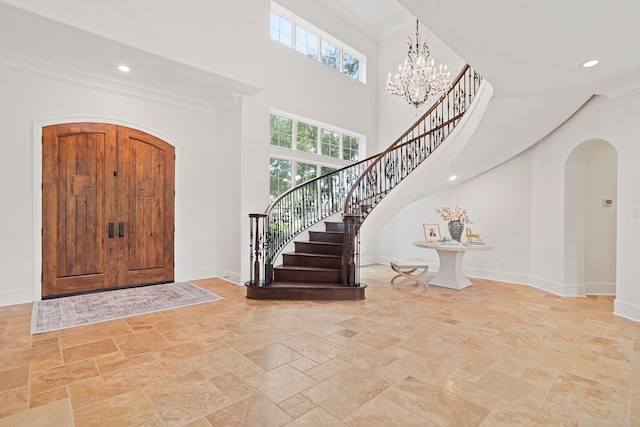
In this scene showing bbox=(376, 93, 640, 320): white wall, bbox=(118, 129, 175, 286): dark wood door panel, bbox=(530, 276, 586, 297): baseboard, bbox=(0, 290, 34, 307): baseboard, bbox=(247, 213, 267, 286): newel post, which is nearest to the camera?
bbox=(376, 93, 640, 320): white wall

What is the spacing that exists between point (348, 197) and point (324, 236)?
0.96 meters

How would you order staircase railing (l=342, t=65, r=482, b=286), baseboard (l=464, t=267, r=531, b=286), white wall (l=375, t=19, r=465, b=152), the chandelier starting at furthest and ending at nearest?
white wall (l=375, t=19, r=465, b=152) < baseboard (l=464, t=267, r=531, b=286) < the chandelier < staircase railing (l=342, t=65, r=482, b=286)

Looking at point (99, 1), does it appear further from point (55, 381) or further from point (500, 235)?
point (500, 235)

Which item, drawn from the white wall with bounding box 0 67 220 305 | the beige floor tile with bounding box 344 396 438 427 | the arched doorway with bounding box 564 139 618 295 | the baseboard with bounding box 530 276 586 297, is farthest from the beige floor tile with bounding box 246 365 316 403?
the arched doorway with bounding box 564 139 618 295

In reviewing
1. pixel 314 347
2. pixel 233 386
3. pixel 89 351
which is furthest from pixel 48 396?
pixel 314 347

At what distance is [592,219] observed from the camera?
210 inches

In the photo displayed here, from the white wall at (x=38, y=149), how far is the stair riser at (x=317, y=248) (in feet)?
6.73

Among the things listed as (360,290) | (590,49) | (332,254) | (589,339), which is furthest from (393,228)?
(590,49)

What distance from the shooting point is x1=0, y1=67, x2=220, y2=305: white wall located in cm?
434

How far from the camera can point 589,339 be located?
3279 millimetres

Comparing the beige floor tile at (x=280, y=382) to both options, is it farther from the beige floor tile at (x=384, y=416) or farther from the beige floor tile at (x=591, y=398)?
the beige floor tile at (x=591, y=398)

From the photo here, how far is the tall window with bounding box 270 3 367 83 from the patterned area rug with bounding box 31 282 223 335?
5383 millimetres

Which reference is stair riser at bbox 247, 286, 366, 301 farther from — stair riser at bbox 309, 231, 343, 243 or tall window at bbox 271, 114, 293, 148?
tall window at bbox 271, 114, 293, 148

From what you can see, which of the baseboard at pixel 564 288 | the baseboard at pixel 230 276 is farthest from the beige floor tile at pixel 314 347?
the baseboard at pixel 564 288
